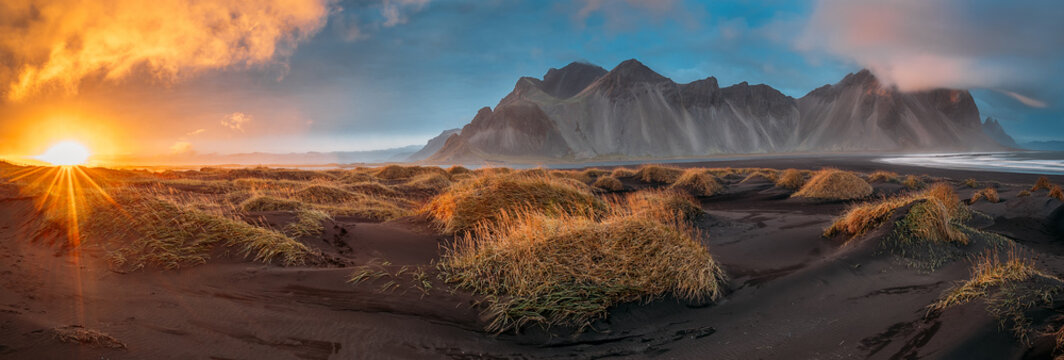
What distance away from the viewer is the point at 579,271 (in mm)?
5492

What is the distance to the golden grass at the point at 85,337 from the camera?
3369 mm

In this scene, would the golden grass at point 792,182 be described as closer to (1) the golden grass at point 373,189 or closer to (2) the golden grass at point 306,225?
(1) the golden grass at point 373,189

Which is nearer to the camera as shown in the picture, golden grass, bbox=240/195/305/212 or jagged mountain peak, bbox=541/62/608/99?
golden grass, bbox=240/195/305/212

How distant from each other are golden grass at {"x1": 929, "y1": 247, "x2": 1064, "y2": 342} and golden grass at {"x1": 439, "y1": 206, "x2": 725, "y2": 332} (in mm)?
2493

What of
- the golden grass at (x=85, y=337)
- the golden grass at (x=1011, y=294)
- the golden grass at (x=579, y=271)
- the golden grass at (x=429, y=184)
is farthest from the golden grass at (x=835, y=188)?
the golden grass at (x=85, y=337)

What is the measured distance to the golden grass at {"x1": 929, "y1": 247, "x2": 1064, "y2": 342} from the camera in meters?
3.87

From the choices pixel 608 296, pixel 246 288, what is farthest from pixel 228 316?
pixel 608 296

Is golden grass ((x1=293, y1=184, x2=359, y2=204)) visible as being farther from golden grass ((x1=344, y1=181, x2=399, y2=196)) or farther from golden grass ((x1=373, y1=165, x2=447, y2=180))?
golden grass ((x1=373, y1=165, x2=447, y2=180))

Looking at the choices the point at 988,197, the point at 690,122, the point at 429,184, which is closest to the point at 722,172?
the point at 988,197

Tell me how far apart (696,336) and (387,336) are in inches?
135

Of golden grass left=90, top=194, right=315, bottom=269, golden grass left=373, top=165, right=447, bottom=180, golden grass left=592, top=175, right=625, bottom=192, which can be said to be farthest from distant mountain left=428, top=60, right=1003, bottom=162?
golden grass left=90, top=194, right=315, bottom=269

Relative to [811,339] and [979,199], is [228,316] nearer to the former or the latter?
[811,339]

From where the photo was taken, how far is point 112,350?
3369 mm

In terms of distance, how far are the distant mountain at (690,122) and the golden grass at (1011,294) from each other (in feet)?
395
